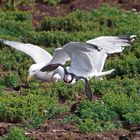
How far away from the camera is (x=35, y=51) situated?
43.8ft

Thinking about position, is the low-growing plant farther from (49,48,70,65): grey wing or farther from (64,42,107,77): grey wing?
(49,48,70,65): grey wing

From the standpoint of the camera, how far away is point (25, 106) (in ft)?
32.9

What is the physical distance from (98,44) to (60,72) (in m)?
0.92

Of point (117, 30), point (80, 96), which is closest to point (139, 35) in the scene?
point (117, 30)

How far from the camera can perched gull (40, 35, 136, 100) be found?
38.8 ft

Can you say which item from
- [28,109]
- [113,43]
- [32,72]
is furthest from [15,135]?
[32,72]

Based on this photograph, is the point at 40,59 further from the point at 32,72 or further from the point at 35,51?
the point at 32,72

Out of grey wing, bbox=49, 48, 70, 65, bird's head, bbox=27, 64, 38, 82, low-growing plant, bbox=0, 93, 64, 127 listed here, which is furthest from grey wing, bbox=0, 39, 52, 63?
low-growing plant, bbox=0, 93, 64, 127

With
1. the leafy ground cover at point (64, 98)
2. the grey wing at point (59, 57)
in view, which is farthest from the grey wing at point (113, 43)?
the grey wing at point (59, 57)

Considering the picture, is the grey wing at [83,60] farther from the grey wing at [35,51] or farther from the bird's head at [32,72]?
the grey wing at [35,51]

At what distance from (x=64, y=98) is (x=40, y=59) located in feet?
7.67

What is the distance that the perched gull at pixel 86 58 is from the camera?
1182cm

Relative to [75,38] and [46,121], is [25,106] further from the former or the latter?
[75,38]

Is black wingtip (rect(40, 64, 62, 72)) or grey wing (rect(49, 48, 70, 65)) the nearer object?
black wingtip (rect(40, 64, 62, 72))
